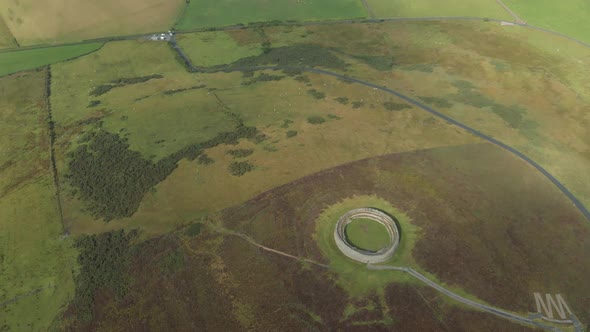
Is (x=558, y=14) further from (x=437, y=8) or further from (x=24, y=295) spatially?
(x=24, y=295)

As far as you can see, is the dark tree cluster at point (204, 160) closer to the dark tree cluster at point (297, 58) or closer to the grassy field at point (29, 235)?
the grassy field at point (29, 235)

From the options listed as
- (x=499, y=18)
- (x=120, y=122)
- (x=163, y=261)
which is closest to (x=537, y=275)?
(x=163, y=261)

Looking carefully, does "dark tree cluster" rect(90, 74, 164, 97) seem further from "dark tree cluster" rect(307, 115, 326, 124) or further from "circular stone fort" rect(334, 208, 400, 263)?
"circular stone fort" rect(334, 208, 400, 263)

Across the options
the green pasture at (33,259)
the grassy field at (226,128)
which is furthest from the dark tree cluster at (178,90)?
the green pasture at (33,259)

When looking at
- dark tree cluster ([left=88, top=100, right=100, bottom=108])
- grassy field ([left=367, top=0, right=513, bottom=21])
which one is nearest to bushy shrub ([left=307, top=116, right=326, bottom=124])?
dark tree cluster ([left=88, top=100, right=100, bottom=108])

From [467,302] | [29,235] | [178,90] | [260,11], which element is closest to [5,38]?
[178,90]

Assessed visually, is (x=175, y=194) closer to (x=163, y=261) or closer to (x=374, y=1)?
(x=163, y=261)
